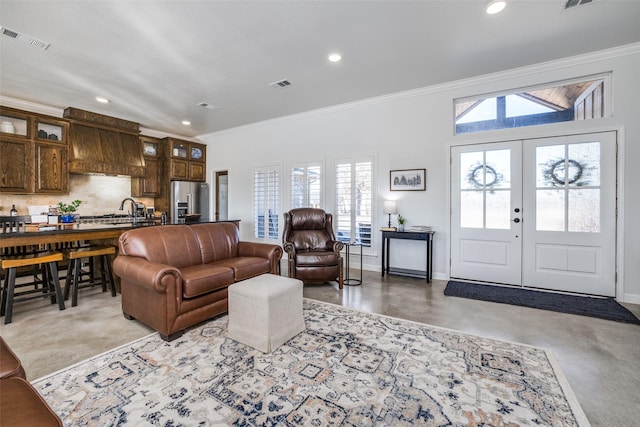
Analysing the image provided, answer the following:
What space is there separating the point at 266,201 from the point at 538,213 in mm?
4765

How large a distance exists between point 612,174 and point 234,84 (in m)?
5.09

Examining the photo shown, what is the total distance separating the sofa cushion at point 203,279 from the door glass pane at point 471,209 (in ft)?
11.1

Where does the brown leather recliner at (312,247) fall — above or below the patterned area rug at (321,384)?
above

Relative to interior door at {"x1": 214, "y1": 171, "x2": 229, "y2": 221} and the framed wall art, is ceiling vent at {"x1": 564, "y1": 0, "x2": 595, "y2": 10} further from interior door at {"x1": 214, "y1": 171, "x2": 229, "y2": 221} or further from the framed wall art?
interior door at {"x1": 214, "y1": 171, "x2": 229, "y2": 221}

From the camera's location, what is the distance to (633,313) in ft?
9.77

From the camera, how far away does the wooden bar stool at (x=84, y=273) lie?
3.23 m

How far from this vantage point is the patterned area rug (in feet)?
5.09

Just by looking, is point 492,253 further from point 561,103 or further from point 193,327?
point 193,327

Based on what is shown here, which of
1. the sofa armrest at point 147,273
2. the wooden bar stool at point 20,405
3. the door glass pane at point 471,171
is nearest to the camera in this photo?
the wooden bar stool at point 20,405

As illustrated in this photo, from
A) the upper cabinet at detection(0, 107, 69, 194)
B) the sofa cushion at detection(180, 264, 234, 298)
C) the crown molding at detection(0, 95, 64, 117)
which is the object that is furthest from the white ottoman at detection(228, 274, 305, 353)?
the crown molding at detection(0, 95, 64, 117)

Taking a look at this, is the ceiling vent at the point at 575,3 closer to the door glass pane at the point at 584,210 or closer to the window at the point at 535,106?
the window at the point at 535,106

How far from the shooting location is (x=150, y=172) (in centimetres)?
639

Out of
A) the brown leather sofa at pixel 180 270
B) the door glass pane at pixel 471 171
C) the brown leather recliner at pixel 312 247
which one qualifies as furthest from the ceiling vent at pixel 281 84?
the door glass pane at pixel 471 171

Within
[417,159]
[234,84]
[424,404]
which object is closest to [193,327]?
[424,404]
